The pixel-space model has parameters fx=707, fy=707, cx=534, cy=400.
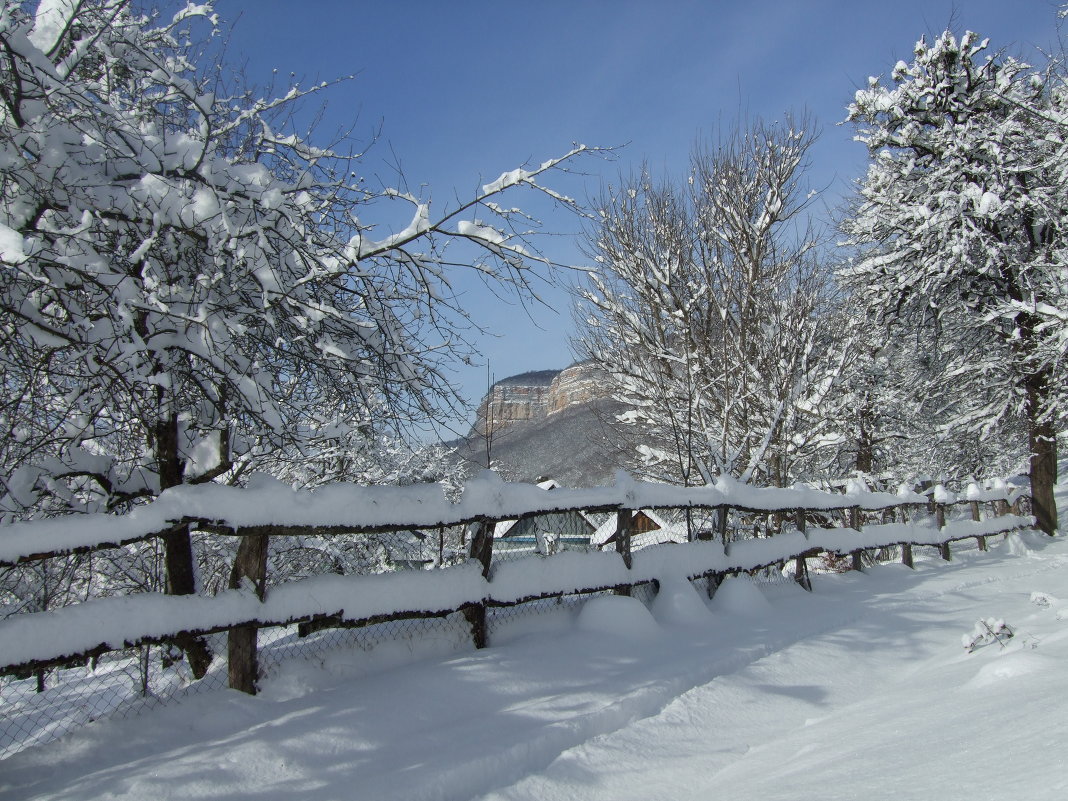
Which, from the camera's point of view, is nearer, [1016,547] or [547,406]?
[1016,547]

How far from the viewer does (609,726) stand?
13.8ft

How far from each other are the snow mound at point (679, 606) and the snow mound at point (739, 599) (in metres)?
0.49

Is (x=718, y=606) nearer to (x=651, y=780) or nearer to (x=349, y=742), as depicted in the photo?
(x=651, y=780)

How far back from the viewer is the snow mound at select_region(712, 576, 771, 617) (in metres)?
7.25

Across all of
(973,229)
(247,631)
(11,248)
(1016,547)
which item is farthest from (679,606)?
(973,229)

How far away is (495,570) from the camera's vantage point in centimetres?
543

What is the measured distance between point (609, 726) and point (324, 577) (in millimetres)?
1979

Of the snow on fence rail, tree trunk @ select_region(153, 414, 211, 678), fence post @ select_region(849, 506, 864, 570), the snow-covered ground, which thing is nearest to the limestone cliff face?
the snow on fence rail

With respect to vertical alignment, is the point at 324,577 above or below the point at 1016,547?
above

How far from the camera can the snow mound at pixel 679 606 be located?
6.63m

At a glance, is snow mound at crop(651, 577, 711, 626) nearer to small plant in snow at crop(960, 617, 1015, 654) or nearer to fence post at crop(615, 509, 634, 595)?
fence post at crop(615, 509, 634, 595)

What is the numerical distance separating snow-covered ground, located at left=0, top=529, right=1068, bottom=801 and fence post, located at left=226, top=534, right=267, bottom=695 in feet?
0.37

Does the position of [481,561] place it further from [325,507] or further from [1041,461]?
[1041,461]

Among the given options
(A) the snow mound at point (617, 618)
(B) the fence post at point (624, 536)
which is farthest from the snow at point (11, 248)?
(B) the fence post at point (624, 536)
